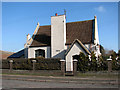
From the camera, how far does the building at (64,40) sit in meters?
22.8

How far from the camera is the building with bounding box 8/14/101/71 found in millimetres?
22812

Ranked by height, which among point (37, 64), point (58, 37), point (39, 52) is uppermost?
point (58, 37)

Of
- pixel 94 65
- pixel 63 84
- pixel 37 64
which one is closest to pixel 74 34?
pixel 37 64

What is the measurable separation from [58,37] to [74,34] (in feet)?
9.08

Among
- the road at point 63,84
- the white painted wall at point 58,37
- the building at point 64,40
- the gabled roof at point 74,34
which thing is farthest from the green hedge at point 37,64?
the road at point 63,84

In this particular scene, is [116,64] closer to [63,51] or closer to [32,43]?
[63,51]

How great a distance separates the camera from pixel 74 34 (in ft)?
84.2

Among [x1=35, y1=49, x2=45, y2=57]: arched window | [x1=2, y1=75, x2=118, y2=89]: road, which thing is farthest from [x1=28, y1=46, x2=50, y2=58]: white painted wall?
[x1=2, y1=75, x2=118, y2=89]: road

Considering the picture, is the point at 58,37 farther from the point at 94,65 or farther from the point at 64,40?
the point at 94,65

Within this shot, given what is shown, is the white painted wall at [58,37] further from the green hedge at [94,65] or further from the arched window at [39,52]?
the green hedge at [94,65]

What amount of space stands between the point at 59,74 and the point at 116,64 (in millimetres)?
6688

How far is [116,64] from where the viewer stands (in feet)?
57.9

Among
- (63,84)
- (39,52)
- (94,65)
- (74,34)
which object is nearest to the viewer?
(63,84)

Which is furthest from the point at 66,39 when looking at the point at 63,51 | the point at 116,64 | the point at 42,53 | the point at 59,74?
the point at 116,64
